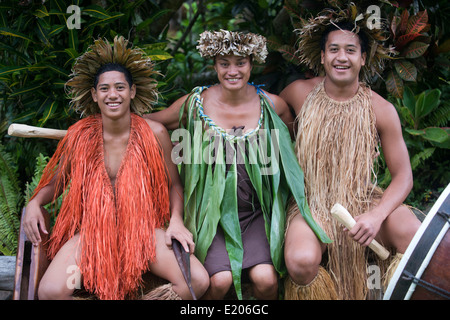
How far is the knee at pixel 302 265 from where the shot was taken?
2.43 metres

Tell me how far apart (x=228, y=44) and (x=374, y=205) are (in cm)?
118

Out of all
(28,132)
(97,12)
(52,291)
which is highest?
(97,12)

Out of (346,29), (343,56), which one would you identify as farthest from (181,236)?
(346,29)

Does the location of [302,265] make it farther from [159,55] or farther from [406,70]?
[159,55]

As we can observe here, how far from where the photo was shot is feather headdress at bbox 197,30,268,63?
2621mm

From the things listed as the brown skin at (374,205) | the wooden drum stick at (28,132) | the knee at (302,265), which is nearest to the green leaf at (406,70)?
the brown skin at (374,205)

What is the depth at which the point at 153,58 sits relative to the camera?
10.9 ft

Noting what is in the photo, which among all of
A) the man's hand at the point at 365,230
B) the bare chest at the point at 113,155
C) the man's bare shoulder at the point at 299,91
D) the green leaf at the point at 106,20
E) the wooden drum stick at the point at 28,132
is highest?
the green leaf at the point at 106,20

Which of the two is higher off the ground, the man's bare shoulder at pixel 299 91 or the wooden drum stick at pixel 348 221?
the man's bare shoulder at pixel 299 91

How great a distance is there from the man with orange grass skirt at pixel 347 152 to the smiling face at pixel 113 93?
0.99 meters

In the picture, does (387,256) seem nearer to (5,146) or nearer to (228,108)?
(228,108)

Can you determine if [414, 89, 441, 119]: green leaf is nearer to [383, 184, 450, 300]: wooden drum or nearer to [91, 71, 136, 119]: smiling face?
[383, 184, 450, 300]: wooden drum

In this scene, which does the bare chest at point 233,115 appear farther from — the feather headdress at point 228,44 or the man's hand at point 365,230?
the man's hand at point 365,230

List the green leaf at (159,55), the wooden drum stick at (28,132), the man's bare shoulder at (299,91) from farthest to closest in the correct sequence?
the green leaf at (159,55) → the man's bare shoulder at (299,91) → the wooden drum stick at (28,132)
